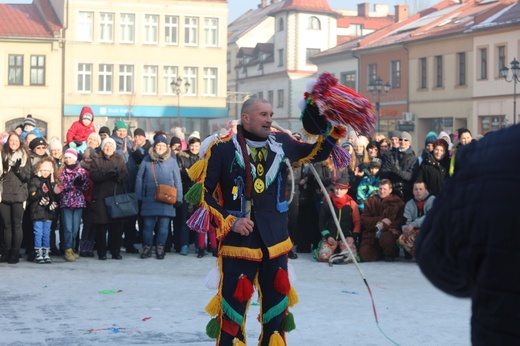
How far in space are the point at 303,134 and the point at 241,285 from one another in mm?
1183

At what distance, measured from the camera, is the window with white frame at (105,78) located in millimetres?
59469

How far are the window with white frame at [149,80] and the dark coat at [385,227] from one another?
4793 cm

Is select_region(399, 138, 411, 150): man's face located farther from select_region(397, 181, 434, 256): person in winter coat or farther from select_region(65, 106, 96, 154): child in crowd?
select_region(65, 106, 96, 154): child in crowd

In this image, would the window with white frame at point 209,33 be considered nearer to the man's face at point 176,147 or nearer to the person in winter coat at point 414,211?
the man's face at point 176,147

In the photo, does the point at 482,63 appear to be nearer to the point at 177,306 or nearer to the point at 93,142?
the point at 93,142

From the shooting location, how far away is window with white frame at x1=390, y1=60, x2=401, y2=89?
54678 millimetres

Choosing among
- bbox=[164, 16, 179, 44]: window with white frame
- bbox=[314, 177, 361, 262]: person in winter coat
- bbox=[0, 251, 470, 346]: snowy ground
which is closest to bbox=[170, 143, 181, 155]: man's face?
bbox=[0, 251, 470, 346]: snowy ground

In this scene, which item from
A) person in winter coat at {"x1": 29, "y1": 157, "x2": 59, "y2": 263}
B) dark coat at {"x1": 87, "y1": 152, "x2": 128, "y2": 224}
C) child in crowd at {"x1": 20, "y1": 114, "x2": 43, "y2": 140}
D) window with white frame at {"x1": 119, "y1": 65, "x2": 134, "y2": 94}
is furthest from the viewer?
window with white frame at {"x1": 119, "y1": 65, "x2": 134, "y2": 94}

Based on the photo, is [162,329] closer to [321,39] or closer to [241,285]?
[241,285]

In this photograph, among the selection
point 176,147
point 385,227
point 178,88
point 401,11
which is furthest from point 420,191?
point 401,11

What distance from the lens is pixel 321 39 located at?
74.8m

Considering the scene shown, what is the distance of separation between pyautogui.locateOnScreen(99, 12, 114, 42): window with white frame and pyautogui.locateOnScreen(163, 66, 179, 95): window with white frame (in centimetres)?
401

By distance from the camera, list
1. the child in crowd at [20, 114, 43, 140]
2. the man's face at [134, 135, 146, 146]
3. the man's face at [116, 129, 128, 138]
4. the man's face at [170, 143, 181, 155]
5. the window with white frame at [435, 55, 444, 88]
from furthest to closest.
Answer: the window with white frame at [435, 55, 444, 88] < the child in crowd at [20, 114, 43, 140] < the man's face at [116, 129, 128, 138] < the man's face at [134, 135, 146, 146] < the man's face at [170, 143, 181, 155]

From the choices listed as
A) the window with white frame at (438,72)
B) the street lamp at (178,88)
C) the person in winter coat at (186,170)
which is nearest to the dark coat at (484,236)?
the person in winter coat at (186,170)
